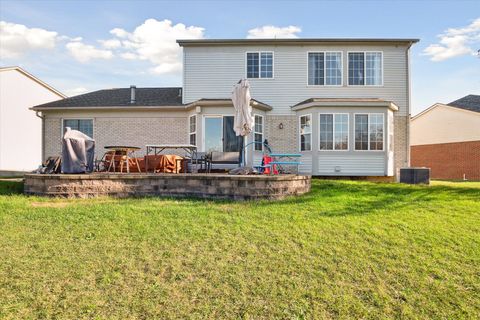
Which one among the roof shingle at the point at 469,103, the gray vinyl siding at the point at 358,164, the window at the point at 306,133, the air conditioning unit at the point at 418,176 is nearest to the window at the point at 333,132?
the gray vinyl siding at the point at 358,164

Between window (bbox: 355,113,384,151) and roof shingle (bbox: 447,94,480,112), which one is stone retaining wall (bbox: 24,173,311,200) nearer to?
window (bbox: 355,113,384,151)

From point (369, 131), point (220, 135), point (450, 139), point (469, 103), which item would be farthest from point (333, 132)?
point (469, 103)

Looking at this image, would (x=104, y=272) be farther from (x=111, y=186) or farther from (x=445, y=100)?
(x=445, y=100)

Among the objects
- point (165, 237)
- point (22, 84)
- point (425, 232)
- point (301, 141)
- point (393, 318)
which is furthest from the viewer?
point (22, 84)

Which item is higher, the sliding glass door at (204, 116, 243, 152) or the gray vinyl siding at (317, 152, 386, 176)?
the sliding glass door at (204, 116, 243, 152)

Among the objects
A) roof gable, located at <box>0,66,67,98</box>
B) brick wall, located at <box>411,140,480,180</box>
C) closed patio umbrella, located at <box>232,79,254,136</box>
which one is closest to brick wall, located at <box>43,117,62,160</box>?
closed patio umbrella, located at <box>232,79,254,136</box>

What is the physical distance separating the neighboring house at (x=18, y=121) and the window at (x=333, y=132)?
21.6 meters

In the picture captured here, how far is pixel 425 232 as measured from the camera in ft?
19.8

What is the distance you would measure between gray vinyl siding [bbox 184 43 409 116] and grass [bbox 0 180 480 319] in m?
8.90

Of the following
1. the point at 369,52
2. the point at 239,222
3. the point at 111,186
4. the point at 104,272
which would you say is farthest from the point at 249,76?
the point at 104,272

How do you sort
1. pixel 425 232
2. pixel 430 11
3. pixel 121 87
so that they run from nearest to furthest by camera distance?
pixel 425 232 → pixel 430 11 → pixel 121 87

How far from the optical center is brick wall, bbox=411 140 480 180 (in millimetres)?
22594

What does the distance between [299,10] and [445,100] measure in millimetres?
20319

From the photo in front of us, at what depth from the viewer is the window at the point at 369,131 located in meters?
13.9
